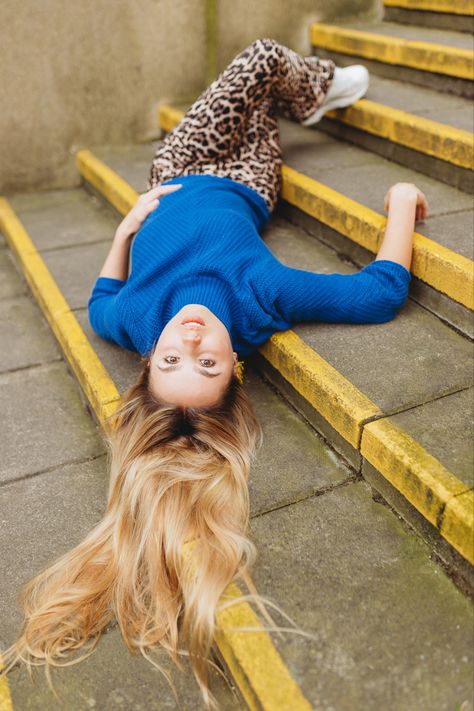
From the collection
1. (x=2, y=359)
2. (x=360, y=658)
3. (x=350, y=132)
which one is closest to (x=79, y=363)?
(x=2, y=359)

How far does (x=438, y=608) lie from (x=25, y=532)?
52.6 inches

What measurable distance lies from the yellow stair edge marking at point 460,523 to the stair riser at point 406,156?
1922 millimetres

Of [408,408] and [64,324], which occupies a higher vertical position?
[408,408]

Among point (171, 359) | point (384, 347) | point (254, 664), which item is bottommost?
point (254, 664)

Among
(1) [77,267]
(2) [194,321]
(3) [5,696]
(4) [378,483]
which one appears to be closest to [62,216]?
(1) [77,267]

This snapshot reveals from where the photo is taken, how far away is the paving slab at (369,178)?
283cm

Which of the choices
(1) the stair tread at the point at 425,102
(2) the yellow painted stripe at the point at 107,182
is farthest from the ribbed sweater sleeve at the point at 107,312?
(1) the stair tread at the point at 425,102

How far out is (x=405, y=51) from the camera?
13.9 ft

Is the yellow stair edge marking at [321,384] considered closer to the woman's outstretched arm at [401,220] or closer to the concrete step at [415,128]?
the woman's outstretched arm at [401,220]

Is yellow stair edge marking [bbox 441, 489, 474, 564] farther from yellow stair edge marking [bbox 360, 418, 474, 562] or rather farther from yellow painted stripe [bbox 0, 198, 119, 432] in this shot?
yellow painted stripe [bbox 0, 198, 119, 432]

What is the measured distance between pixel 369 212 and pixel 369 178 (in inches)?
21.7

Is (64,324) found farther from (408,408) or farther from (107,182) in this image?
(408,408)

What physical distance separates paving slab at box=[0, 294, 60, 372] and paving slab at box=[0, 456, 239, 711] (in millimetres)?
872

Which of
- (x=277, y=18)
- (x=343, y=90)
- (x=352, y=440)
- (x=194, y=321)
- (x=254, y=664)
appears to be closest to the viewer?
(x=254, y=664)
